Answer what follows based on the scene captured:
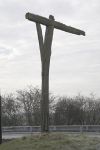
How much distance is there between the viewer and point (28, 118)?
216 ft

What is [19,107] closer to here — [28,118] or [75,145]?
[28,118]

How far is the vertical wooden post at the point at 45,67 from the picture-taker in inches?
709

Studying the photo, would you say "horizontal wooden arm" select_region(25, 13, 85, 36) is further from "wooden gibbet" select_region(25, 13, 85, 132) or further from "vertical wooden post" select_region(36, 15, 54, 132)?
"vertical wooden post" select_region(36, 15, 54, 132)

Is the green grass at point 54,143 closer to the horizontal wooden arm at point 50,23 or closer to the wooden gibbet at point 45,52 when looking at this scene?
the wooden gibbet at point 45,52

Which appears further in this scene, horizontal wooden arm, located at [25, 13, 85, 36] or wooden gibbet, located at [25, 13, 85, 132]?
wooden gibbet, located at [25, 13, 85, 132]

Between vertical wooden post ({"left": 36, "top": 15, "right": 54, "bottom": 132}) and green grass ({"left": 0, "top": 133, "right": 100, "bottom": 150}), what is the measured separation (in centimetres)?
218

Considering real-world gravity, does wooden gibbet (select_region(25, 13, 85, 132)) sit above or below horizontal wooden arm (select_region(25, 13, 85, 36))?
below

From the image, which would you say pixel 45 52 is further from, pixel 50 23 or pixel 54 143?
pixel 54 143

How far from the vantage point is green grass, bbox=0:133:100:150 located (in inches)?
549

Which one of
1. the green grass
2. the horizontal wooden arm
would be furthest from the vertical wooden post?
the green grass

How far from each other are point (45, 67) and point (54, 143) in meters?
4.55

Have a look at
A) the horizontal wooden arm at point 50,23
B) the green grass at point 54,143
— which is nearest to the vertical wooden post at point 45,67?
the horizontal wooden arm at point 50,23

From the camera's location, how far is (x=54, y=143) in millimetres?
14359

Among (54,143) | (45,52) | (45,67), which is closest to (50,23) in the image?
(45,52)
